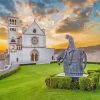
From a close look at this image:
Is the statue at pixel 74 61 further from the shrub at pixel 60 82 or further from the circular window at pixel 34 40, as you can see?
the circular window at pixel 34 40

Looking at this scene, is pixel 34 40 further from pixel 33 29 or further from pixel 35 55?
pixel 35 55

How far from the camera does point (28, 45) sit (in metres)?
54.8

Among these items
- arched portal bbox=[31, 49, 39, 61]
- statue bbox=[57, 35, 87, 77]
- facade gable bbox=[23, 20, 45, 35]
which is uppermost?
facade gable bbox=[23, 20, 45, 35]

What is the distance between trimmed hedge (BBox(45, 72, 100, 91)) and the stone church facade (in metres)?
32.2

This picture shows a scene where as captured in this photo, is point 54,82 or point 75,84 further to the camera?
point 54,82

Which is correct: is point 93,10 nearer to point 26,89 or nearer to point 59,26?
point 59,26

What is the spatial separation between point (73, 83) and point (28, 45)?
1361 inches

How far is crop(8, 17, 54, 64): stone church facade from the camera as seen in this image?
53.7 m

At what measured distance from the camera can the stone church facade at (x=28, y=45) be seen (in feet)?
176

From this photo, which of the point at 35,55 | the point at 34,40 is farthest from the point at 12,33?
the point at 35,55

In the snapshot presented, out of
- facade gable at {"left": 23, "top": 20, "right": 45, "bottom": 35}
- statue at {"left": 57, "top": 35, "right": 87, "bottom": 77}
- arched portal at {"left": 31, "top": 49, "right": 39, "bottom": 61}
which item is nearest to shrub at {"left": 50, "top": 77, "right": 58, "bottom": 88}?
statue at {"left": 57, "top": 35, "right": 87, "bottom": 77}

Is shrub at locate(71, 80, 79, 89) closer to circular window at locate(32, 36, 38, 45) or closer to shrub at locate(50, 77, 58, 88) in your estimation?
shrub at locate(50, 77, 58, 88)

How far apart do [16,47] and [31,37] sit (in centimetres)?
372

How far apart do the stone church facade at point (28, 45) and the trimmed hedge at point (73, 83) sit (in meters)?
32.2
